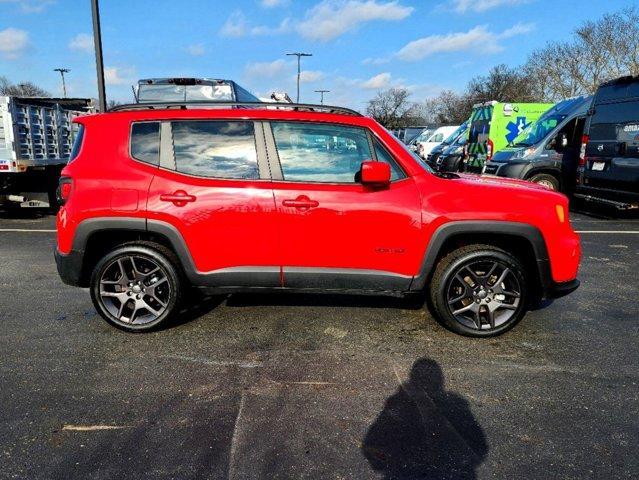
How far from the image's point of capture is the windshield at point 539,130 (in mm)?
11070

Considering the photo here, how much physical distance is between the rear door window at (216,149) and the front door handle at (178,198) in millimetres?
185

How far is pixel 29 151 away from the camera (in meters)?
9.16

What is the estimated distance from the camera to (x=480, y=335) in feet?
12.4

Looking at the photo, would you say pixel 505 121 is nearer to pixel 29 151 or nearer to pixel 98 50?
pixel 98 50

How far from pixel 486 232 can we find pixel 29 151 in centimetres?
906

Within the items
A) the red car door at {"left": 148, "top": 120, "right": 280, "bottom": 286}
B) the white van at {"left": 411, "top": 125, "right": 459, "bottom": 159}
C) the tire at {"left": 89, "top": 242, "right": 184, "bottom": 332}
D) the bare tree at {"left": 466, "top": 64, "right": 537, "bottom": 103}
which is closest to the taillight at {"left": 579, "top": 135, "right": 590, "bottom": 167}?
the red car door at {"left": 148, "top": 120, "right": 280, "bottom": 286}

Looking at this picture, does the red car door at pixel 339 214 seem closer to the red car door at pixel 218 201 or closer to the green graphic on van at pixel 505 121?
the red car door at pixel 218 201

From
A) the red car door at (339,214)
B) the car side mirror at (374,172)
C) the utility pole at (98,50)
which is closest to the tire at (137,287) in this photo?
the red car door at (339,214)

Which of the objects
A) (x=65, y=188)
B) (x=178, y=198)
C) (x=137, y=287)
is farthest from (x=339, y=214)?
(x=65, y=188)

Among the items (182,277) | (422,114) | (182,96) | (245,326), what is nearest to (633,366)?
(245,326)

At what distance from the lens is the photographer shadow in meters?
2.27

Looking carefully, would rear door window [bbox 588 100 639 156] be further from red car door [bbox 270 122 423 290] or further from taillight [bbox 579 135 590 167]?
red car door [bbox 270 122 423 290]

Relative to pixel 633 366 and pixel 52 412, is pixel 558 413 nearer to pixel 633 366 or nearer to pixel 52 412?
pixel 633 366

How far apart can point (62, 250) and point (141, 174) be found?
93 centimetres
